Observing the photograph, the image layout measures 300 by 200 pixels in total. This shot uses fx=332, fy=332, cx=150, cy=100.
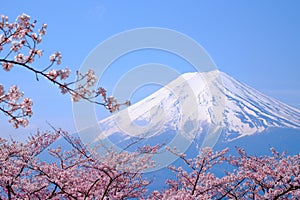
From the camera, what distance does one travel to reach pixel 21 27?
7.08ft

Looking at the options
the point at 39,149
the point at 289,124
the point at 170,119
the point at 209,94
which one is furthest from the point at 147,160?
the point at 289,124

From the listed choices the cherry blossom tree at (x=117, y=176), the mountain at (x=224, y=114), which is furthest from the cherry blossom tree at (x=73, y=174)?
the mountain at (x=224, y=114)

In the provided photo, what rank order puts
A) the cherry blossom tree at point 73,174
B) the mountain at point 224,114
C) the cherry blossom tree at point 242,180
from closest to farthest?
the cherry blossom tree at point 73,174, the cherry blossom tree at point 242,180, the mountain at point 224,114

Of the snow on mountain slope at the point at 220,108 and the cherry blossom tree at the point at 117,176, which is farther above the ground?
the snow on mountain slope at the point at 220,108

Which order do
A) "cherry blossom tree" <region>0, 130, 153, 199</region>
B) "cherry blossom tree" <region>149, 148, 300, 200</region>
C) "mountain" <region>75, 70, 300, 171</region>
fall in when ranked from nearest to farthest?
"cherry blossom tree" <region>0, 130, 153, 199</region>, "cherry blossom tree" <region>149, 148, 300, 200</region>, "mountain" <region>75, 70, 300, 171</region>

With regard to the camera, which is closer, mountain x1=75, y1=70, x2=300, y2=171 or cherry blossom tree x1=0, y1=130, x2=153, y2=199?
cherry blossom tree x1=0, y1=130, x2=153, y2=199

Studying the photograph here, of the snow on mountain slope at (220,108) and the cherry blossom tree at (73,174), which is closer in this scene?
the cherry blossom tree at (73,174)

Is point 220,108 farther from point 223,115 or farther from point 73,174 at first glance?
point 73,174

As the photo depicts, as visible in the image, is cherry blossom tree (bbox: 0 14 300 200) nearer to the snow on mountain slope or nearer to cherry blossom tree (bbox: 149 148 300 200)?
cherry blossom tree (bbox: 149 148 300 200)

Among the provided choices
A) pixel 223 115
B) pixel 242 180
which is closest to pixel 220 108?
pixel 223 115

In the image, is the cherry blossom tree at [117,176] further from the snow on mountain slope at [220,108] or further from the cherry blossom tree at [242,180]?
the snow on mountain slope at [220,108]

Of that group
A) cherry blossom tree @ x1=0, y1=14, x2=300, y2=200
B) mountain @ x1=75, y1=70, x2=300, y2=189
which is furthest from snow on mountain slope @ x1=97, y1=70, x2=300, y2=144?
cherry blossom tree @ x1=0, y1=14, x2=300, y2=200

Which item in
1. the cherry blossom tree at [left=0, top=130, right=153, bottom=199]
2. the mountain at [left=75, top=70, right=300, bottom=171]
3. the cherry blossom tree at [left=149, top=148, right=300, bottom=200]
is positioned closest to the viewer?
the cherry blossom tree at [left=0, top=130, right=153, bottom=199]

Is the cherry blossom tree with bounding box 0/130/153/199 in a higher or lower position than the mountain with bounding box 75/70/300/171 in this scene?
lower
